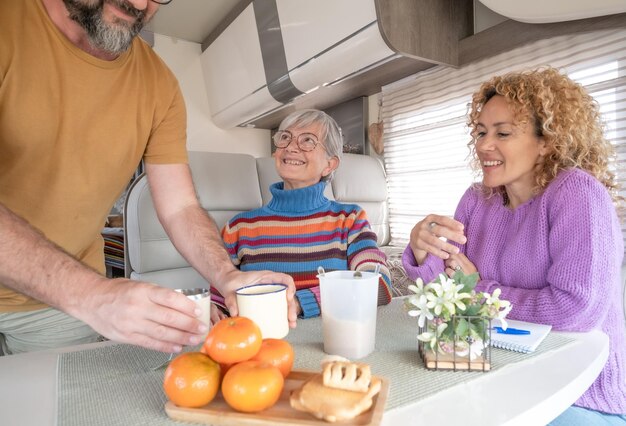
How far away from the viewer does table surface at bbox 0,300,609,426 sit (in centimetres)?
59

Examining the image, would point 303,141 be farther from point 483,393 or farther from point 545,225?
point 483,393

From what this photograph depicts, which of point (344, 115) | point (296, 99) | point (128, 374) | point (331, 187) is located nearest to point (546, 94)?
point (128, 374)

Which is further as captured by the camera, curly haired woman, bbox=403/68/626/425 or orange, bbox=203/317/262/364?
curly haired woman, bbox=403/68/626/425

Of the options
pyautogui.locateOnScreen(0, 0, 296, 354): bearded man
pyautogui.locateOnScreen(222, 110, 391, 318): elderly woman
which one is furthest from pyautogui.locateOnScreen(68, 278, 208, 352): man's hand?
pyautogui.locateOnScreen(222, 110, 391, 318): elderly woman

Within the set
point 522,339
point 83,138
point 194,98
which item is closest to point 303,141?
point 83,138

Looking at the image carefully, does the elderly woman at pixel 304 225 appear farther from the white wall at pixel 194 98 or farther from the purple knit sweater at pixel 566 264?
the white wall at pixel 194 98

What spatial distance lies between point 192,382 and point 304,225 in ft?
3.74

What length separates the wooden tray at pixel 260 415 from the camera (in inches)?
21.1

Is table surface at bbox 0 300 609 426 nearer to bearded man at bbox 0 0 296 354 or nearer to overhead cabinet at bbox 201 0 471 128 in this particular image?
bearded man at bbox 0 0 296 354

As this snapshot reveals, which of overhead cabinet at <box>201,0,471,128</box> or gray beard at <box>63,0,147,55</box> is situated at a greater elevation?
overhead cabinet at <box>201,0,471,128</box>

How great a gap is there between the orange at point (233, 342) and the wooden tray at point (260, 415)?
62 millimetres

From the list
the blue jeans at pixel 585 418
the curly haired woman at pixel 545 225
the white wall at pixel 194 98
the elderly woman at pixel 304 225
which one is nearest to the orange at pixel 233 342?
the curly haired woman at pixel 545 225

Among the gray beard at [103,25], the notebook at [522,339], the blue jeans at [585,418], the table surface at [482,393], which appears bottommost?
the blue jeans at [585,418]

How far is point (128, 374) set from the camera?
0.75m
